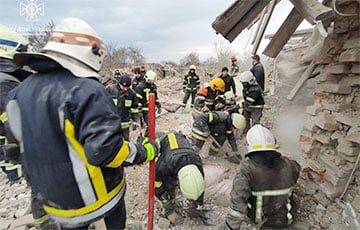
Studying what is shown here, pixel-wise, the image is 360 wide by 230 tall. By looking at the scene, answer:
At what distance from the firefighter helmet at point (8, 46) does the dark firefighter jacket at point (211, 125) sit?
288cm

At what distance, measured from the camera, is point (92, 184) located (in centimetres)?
165

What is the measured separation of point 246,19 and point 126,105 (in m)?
3.90

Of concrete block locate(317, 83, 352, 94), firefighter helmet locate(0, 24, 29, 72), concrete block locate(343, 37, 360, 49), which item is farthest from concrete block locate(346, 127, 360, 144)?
firefighter helmet locate(0, 24, 29, 72)

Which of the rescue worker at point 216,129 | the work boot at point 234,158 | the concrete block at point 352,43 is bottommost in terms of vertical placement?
the work boot at point 234,158

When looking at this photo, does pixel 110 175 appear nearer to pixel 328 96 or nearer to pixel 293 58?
pixel 328 96

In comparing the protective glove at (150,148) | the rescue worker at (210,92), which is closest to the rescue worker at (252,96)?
the rescue worker at (210,92)

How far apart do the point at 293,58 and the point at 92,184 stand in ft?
19.7

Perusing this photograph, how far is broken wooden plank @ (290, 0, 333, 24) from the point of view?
6.39 ft

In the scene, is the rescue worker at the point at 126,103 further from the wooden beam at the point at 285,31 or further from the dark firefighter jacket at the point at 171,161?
the wooden beam at the point at 285,31

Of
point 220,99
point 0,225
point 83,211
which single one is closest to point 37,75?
point 83,211

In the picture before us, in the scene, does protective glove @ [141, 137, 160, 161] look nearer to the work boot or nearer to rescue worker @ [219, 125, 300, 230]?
rescue worker @ [219, 125, 300, 230]

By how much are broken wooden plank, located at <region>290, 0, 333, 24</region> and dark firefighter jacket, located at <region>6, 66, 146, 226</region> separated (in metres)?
1.63

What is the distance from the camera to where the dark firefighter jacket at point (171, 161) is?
2.80m

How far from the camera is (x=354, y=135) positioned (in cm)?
259
